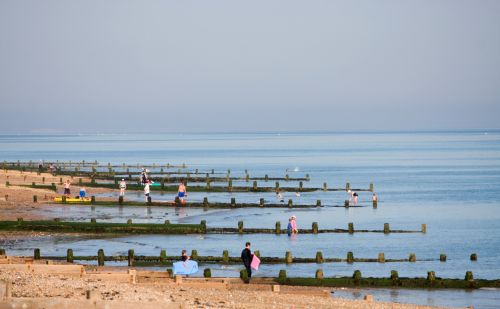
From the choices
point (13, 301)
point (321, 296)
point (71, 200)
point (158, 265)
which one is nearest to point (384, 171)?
point (71, 200)

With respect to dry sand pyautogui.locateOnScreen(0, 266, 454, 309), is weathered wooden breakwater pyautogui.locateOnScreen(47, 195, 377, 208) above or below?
above

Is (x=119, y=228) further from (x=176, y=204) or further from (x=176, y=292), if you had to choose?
(x=176, y=292)

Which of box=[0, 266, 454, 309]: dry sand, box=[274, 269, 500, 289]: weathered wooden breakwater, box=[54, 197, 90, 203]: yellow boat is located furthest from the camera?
box=[54, 197, 90, 203]: yellow boat

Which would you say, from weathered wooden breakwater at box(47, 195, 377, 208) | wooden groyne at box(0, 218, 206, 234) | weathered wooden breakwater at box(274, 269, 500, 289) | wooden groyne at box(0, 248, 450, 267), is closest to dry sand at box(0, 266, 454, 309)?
weathered wooden breakwater at box(274, 269, 500, 289)

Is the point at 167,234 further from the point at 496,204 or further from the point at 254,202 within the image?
the point at 496,204

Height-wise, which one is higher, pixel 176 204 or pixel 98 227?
pixel 176 204

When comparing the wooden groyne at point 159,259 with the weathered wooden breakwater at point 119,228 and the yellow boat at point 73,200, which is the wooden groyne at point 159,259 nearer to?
the weathered wooden breakwater at point 119,228

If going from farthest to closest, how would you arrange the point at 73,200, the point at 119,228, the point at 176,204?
the point at 176,204 → the point at 73,200 → the point at 119,228

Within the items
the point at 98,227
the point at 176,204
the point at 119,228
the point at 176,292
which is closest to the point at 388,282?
the point at 176,292

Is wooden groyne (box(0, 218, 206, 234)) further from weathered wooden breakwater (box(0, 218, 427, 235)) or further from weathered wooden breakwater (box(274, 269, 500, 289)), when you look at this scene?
weathered wooden breakwater (box(274, 269, 500, 289))

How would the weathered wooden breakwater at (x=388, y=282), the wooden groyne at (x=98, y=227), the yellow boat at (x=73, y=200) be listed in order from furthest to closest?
the yellow boat at (x=73, y=200) < the wooden groyne at (x=98, y=227) < the weathered wooden breakwater at (x=388, y=282)

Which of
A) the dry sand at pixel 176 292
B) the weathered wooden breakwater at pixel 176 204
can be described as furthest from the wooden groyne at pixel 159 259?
the weathered wooden breakwater at pixel 176 204

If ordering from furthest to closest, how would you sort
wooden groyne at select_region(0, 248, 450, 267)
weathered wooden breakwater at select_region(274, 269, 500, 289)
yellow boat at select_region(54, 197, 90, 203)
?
yellow boat at select_region(54, 197, 90, 203) < wooden groyne at select_region(0, 248, 450, 267) < weathered wooden breakwater at select_region(274, 269, 500, 289)

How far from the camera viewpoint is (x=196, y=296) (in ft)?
100
